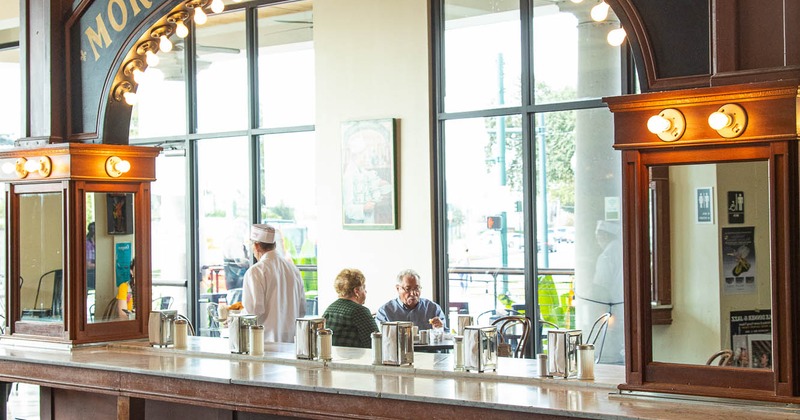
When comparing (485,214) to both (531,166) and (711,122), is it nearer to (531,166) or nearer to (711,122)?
(531,166)

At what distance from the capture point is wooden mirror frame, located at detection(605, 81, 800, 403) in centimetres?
391

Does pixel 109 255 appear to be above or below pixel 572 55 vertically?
below

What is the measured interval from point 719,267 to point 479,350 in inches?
50.8

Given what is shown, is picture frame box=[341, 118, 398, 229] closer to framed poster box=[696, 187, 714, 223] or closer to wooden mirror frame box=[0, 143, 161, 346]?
wooden mirror frame box=[0, 143, 161, 346]

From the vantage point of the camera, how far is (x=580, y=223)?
8016 mm

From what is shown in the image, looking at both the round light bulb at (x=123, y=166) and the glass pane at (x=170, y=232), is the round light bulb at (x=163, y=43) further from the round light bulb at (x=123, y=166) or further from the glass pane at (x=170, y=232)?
the glass pane at (x=170, y=232)

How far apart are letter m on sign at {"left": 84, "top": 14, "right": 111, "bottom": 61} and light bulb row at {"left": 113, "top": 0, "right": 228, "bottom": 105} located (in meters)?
0.21

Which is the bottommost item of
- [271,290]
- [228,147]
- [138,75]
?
[271,290]

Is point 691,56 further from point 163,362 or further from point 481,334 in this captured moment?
point 163,362

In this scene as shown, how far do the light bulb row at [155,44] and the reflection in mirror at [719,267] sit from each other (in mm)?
2958

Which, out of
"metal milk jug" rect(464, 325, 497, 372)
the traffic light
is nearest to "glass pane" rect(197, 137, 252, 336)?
the traffic light

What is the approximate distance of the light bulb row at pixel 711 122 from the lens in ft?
13.1

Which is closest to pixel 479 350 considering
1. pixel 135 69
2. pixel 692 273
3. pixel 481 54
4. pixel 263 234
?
pixel 692 273

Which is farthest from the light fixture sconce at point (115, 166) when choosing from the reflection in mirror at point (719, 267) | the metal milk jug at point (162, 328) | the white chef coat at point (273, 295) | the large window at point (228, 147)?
the reflection in mirror at point (719, 267)
